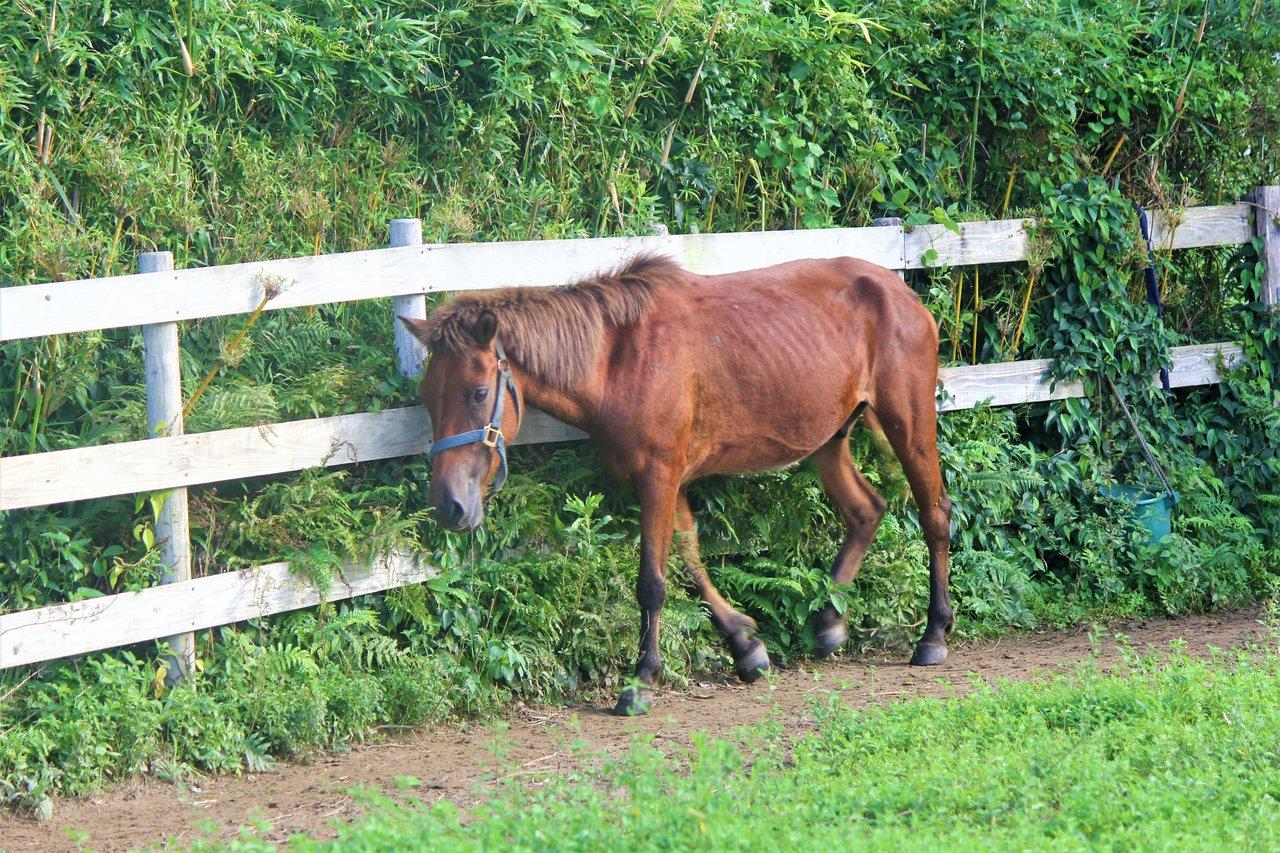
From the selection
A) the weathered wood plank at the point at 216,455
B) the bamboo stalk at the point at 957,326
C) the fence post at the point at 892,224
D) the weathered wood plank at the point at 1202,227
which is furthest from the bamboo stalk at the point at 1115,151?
the weathered wood plank at the point at 216,455

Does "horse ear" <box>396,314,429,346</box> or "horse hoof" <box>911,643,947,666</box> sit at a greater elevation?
"horse ear" <box>396,314,429,346</box>

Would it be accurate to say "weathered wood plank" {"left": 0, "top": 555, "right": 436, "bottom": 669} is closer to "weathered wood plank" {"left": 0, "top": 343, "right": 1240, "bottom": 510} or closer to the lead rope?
"weathered wood plank" {"left": 0, "top": 343, "right": 1240, "bottom": 510}

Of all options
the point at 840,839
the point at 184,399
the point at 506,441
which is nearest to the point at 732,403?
the point at 506,441

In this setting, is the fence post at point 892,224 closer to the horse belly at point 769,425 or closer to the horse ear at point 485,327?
the horse belly at point 769,425

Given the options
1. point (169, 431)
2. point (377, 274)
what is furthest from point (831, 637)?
point (169, 431)

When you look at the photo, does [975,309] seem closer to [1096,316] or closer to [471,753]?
[1096,316]

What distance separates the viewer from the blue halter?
5574 mm

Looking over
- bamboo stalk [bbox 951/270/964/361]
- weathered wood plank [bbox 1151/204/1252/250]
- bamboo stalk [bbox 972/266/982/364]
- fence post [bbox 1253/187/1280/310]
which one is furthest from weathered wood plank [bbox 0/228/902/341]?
fence post [bbox 1253/187/1280/310]

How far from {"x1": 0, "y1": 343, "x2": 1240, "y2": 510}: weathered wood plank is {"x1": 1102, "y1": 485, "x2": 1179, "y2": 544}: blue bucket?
3.57m

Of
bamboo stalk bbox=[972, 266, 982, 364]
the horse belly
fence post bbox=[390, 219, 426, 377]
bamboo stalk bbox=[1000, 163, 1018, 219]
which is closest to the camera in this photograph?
fence post bbox=[390, 219, 426, 377]

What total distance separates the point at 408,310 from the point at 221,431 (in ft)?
3.48

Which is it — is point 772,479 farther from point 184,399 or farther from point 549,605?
point 184,399

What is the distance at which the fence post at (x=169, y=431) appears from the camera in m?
5.28

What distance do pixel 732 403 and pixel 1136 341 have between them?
318 centimetres
